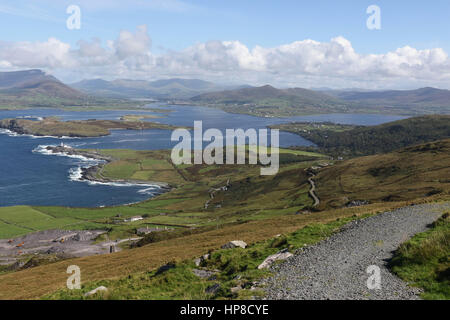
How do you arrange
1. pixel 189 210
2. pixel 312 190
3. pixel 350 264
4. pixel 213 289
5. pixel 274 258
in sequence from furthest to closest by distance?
pixel 189 210
pixel 312 190
pixel 274 258
pixel 350 264
pixel 213 289

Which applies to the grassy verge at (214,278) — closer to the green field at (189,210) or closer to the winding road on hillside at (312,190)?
the green field at (189,210)

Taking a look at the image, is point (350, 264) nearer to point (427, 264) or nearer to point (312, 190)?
point (427, 264)

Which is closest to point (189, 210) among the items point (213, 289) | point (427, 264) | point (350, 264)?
point (213, 289)

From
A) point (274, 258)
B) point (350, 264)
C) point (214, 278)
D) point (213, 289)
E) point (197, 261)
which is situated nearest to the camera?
point (213, 289)

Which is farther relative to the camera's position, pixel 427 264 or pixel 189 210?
pixel 189 210

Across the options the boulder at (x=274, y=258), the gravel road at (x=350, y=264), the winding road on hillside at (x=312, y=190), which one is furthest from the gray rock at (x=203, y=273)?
the winding road on hillside at (x=312, y=190)
